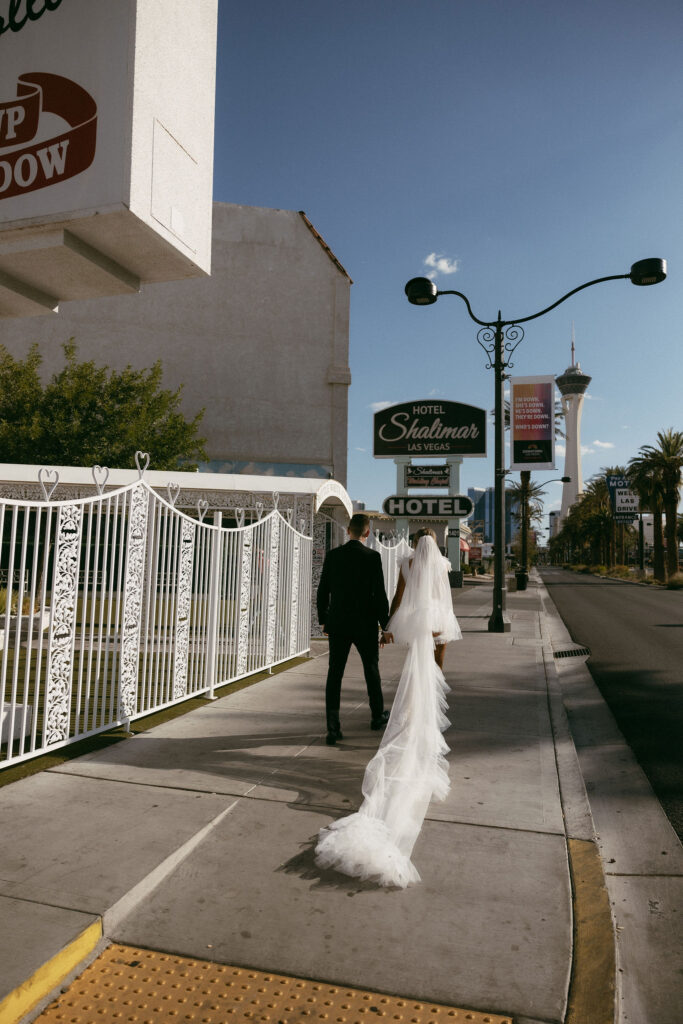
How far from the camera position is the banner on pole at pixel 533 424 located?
1110 inches

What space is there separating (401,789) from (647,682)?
6.89m

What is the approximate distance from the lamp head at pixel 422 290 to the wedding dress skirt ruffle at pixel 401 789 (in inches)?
371

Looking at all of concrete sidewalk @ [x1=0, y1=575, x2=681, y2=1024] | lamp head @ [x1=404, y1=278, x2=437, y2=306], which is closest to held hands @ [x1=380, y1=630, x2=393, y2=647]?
concrete sidewalk @ [x1=0, y1=575, x2=681, y2=1024]

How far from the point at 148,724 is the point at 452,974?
4.59 metres

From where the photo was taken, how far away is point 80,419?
95.4 feet

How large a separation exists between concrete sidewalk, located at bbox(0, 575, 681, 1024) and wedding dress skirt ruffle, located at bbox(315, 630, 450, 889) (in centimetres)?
10

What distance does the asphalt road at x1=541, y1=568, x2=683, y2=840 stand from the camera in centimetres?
594

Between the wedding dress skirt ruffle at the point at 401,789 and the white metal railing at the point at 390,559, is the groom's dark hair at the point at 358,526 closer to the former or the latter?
the wedding dress skirt ruffle at the point at 401,789

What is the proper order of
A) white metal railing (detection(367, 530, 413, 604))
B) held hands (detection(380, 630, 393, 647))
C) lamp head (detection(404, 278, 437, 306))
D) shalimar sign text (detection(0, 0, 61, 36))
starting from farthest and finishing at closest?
white metal railing (detection(367, 530, 413, 604)) < lamp head (detection(404, 278, 437, 306)) < held hands (detection(380, 630, 393, 647)) < shalimar sign text (detection(0, 0, 61, 36))

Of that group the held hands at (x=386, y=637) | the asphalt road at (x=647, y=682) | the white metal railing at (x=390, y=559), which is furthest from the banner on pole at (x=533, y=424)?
the held hands at (x=386, y=637)

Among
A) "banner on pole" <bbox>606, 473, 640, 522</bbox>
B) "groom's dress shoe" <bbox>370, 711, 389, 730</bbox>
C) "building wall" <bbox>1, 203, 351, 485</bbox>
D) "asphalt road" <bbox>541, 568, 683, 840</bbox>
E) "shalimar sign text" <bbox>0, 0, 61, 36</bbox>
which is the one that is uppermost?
"building wall" <bbox>1, 203, 351, 485</bbox>

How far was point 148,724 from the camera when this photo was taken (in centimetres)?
670

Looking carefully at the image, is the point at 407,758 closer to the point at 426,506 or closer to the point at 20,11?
the point at 20,11

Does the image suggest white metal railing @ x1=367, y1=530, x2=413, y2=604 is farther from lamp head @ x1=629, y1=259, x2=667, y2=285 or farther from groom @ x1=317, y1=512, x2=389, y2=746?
groom @ x1=317, y1=512, x2=389, y2=746
